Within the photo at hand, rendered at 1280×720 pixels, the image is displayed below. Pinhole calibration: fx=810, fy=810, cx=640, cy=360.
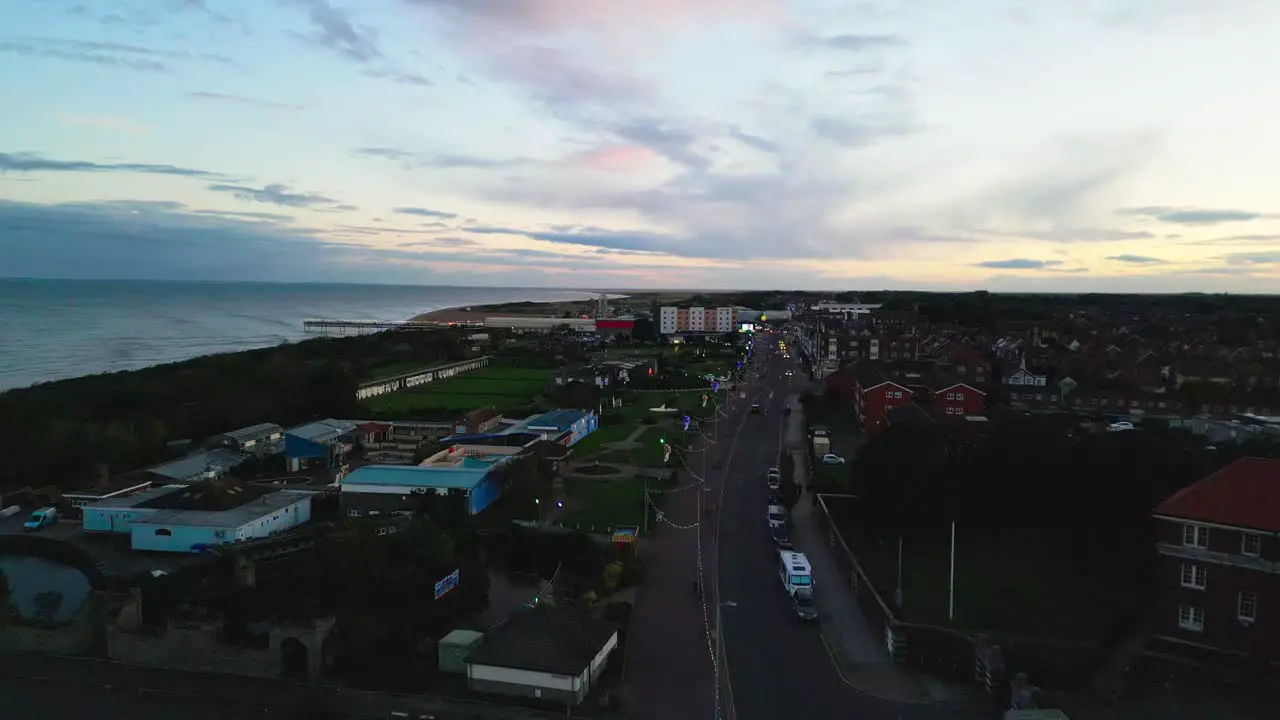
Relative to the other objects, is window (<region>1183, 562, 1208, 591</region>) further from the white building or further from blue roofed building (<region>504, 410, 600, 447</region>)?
the white building

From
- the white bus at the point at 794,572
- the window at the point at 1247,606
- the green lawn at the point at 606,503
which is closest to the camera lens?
the window at the point at 1247,606

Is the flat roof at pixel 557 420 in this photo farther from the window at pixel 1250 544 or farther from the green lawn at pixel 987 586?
the window at pixel 1250 544

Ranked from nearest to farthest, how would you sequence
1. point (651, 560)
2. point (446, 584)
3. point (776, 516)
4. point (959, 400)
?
point (446, 584), point (651, 560), point (776, 516), point (959, 400)

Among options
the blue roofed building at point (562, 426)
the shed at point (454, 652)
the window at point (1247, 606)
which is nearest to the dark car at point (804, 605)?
the shed at point (454, 652)

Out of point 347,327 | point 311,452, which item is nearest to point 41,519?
point 311,452

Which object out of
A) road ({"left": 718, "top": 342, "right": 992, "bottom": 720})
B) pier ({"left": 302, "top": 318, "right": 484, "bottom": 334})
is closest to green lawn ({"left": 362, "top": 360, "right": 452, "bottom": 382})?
road ({"left": 718, "top": 342, "right": 992, "bottom": 720})

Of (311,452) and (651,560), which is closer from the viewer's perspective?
(651,560)

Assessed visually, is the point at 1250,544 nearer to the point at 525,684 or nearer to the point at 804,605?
the point at 804,605
